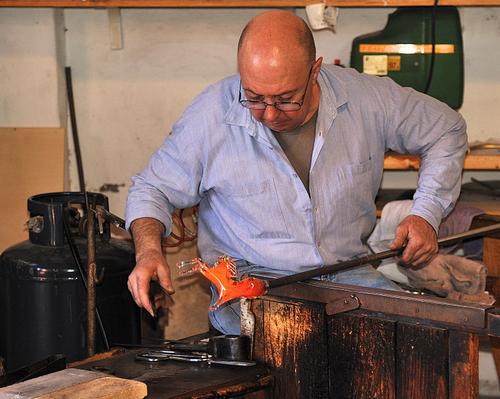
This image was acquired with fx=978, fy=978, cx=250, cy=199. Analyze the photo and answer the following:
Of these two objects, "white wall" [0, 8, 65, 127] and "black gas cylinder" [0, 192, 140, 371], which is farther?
"white wall" [0, 8, 65, 127]

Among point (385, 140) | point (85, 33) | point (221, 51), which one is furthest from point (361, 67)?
point (85, 33)

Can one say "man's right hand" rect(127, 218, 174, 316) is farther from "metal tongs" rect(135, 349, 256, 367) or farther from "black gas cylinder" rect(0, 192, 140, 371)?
"black gas cylinder" rect(0, 192, 140, 371)

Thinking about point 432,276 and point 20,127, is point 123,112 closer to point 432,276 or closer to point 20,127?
point 20,127

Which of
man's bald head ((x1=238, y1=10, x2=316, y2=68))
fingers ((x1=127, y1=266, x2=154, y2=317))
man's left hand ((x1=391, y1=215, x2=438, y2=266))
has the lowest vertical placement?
fingers ((x1=127, y1=266, x2=154, y2=317))

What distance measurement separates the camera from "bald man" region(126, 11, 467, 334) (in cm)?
283

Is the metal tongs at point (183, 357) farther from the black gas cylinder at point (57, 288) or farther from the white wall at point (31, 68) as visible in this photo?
the white wall at point (31, 68)

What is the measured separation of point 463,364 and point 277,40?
1.03 metres

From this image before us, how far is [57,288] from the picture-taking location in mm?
3408

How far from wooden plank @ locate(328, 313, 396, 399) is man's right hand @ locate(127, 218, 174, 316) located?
1.47 feet

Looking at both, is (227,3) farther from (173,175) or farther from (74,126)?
(173,175)

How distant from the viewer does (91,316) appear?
3186mm

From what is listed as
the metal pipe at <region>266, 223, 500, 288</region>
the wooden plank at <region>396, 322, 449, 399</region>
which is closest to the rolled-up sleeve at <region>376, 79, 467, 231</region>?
the metal pipe at <region>266, 223, 500, 288</region>

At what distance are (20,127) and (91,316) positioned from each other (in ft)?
4.76

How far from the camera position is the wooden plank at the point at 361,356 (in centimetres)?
230
